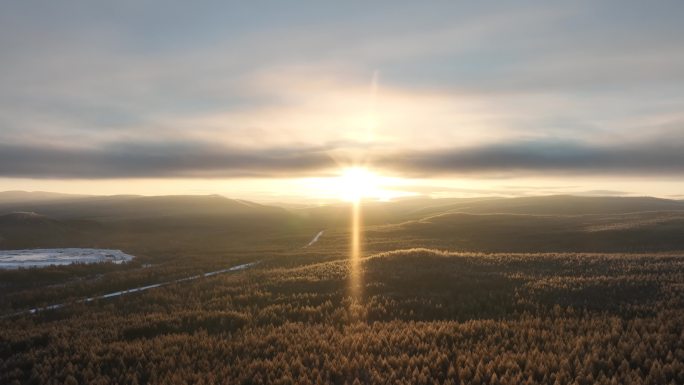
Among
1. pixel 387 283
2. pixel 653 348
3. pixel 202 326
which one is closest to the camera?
pixel 653 348

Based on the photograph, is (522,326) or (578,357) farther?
(522,326)

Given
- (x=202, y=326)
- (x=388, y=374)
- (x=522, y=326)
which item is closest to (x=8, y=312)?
(x=202, y=326)

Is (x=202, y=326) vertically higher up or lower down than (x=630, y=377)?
lower down

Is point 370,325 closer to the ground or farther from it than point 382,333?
closer to the ground

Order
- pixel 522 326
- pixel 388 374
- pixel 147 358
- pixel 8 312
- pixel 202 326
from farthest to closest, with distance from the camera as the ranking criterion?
pixel 8 312
pixel 202 326
pixel 522 326
pixel 147 358
pixel 388 374

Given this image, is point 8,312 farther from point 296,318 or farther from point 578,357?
point 578,357

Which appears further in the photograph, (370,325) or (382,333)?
(370,325)

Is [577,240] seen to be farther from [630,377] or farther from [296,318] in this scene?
[630,377]

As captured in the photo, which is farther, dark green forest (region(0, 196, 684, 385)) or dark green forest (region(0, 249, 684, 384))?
dark green forest (region(0, 196, 684, 385))

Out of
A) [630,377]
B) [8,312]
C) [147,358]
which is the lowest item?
[8,312]

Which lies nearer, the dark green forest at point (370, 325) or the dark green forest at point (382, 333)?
the dark green forest at point (382, 333)
